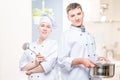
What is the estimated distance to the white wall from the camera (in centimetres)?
147

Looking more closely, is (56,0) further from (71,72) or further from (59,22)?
(71,72)

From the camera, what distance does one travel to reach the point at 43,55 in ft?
4.71

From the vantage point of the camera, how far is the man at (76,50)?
1398 mm

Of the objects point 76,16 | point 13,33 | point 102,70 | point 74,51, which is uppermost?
point 76,16

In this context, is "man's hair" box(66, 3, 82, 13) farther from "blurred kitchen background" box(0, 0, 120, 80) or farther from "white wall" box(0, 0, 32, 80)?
"white wall" box(0, 0, 32, 80)

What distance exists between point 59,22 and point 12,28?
311 millimetres

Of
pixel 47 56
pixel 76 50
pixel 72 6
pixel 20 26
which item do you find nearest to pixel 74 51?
pixel 76 50

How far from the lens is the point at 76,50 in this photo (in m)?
1.40

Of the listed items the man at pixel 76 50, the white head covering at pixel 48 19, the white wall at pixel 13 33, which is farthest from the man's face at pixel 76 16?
the white wall at pixel 13 33

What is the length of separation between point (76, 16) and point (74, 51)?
0.72ft

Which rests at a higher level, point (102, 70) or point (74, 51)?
point (74, 51)

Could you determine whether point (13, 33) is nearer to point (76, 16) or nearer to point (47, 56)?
point (47, 56)

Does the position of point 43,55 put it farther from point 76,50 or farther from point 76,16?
point 76,16

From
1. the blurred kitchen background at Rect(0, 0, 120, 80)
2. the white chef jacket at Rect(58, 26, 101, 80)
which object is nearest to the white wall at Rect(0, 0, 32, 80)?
the blurred kitchen background at Rect(0, 0, 120, 80)
